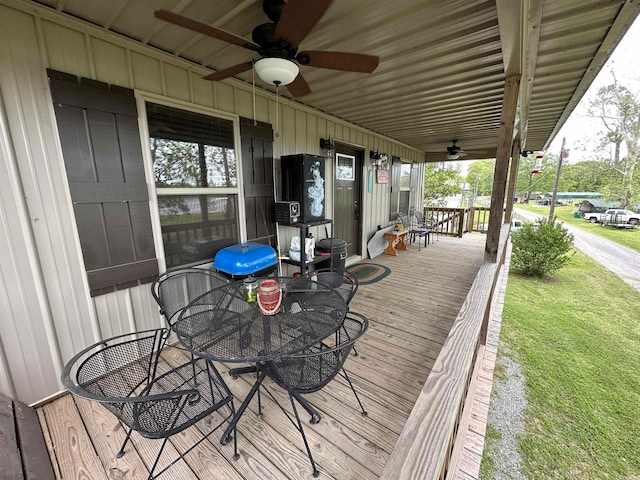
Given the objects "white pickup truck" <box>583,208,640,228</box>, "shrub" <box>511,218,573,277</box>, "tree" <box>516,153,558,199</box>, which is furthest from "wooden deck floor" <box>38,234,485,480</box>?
"tree" <box>516,153,558,199</box>

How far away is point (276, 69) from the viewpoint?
152cm

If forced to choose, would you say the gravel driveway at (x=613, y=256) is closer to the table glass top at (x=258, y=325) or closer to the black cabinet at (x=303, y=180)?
the black cabinet at (x=303, y=180)

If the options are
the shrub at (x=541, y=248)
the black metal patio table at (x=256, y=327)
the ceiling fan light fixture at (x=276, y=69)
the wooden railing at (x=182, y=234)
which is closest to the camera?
the black metal patio table at (x=256, y=327)

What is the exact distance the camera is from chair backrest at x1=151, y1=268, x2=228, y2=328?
216 centimetres

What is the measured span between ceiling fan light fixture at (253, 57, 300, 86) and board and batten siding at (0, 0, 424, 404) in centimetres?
115

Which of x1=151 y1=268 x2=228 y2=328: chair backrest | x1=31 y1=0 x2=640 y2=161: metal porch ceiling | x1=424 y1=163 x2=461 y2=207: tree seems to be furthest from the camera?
x1=424 y1=163 x2=461 y2=207: tree

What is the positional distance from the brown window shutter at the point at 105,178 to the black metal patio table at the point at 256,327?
0.74 meters

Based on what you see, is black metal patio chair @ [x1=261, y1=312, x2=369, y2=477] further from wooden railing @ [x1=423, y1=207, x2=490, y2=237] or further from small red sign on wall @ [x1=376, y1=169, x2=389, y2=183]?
wooden railing @ [x1=423, y1=207, x2=490, y2=237]

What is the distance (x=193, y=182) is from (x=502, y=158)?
10.1 feet

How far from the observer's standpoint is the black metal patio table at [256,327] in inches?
52.6

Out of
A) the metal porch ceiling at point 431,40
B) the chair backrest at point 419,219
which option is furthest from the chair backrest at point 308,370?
the chair backrest at point 419,219

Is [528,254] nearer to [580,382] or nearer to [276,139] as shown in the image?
[580,382]

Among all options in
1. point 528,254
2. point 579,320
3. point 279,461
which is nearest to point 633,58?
point 528,254

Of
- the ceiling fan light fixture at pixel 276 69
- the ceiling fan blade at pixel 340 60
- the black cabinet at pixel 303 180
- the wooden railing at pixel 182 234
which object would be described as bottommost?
the wooden railing at pixel 182 234
